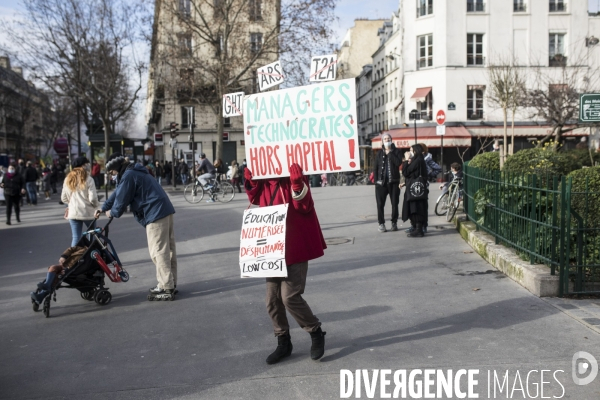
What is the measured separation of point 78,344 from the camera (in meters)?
6.01

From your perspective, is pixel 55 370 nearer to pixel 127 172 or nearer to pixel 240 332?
pixel 240 332

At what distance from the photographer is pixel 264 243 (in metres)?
5.21

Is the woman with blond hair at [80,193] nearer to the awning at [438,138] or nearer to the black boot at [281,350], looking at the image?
the black boot at [281,350]

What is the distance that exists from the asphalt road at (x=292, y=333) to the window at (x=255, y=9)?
92.5 feet

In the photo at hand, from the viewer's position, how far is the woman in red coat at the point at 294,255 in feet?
16.7

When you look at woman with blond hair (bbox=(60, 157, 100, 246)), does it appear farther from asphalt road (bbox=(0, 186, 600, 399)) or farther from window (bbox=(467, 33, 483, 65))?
window (bbox=(467, 33, 483, 65))

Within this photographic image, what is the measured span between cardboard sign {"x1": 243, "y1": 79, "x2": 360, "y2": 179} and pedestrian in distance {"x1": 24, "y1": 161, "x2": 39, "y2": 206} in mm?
21492

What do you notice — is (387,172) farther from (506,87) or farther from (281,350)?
(506,87)

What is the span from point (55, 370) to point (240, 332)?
5.56ft

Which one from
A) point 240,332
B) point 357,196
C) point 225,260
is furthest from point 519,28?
point 240,332

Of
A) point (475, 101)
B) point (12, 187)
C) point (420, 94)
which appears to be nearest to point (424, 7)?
point (420, 94)

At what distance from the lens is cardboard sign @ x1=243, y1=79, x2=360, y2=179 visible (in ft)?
17.2

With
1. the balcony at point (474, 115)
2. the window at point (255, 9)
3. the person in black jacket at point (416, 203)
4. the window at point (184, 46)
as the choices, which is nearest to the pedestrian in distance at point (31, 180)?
the window at point (184, 46)

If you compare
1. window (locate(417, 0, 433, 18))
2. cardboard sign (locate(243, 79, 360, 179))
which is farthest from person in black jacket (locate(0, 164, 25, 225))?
window (locate(417, 0, 433, 18))
